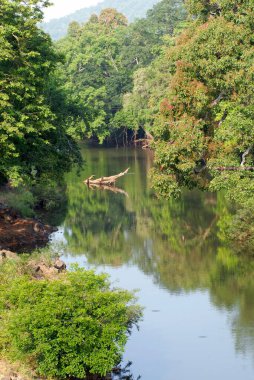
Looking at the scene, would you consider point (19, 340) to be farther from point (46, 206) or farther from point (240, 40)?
point (46, 206)

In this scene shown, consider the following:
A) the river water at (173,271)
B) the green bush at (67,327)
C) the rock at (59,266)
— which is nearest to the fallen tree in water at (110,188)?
the river water at (173,271)

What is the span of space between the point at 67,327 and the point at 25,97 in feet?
54.1

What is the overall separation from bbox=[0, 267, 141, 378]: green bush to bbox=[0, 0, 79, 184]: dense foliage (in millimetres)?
12056

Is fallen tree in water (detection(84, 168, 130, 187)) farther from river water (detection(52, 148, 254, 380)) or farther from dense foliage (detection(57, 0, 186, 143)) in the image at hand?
dense foliage (detection(57, 0, 186, 143))

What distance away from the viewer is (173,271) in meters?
36.3

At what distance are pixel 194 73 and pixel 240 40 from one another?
102 inches

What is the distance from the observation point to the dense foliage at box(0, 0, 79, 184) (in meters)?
33.0

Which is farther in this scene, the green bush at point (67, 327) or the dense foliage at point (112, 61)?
the dense foliage at point (112, 61)

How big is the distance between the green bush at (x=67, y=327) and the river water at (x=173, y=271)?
12.5ft

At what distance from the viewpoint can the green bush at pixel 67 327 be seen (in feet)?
67.3

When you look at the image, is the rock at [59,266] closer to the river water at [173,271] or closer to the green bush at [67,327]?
the river water at [173,271]

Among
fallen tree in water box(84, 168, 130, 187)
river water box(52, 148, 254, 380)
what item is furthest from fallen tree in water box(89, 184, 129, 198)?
river water box(52, 148, 254, 380)

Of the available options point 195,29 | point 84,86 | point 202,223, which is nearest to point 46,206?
point 202,223

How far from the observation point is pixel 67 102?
41281mm
